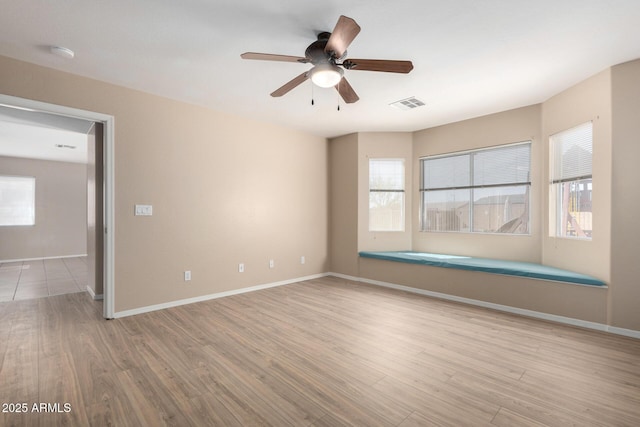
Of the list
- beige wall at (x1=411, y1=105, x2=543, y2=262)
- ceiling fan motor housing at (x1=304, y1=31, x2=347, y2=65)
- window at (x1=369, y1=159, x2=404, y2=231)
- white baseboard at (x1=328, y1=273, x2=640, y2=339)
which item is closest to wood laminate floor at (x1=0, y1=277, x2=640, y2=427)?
white baseboard at (x1=328, y1=273, x2=640, y2=339)

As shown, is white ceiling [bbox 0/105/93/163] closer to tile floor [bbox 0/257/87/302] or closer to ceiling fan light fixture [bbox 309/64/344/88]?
tile floor [bbox 0/257/87/302]

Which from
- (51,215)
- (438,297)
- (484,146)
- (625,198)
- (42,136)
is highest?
(42,136)

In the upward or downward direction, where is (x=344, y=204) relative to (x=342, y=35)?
downward

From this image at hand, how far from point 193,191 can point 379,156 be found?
3223 millimetres

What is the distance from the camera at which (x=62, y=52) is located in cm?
263

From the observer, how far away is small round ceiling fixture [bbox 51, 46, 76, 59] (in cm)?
259

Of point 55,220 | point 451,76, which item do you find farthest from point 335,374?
point 55,220

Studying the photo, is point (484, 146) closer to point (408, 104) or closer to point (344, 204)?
point (408, 104)

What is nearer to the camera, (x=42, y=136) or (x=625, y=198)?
(x=625, y=198)

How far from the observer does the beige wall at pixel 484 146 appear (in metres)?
4.05

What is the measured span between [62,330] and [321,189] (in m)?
4.16

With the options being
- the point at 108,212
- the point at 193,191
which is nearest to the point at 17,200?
the point at 108,212

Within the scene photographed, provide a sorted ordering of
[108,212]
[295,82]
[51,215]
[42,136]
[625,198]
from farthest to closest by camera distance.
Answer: [51,215] → [42,136] → [108,212] → [625,198] → [295,82]

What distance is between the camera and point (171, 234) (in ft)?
12.5
